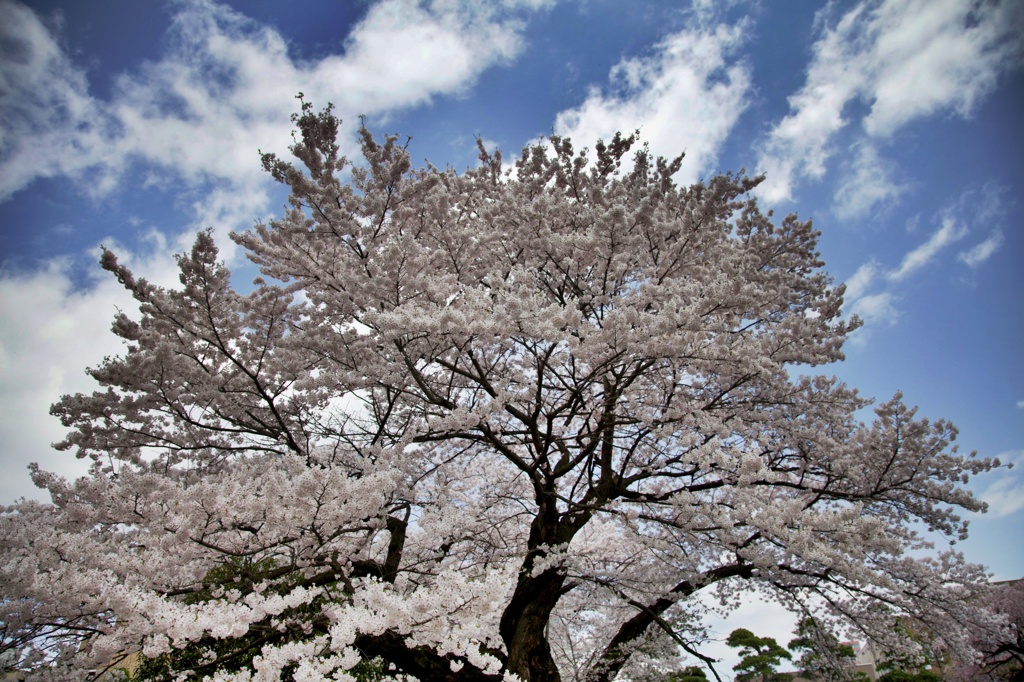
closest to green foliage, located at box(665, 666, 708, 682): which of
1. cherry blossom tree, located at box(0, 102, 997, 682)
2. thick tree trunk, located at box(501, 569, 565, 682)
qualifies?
cherry blossom tree, located at box(0, 102, 997, 682)

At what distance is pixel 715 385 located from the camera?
752 cm

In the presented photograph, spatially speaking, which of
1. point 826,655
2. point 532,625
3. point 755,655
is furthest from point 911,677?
point 532,625

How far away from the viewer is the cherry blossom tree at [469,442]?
4.15 m

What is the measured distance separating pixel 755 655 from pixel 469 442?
900 cm

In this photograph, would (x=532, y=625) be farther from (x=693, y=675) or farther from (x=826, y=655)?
(x=693, y=675)

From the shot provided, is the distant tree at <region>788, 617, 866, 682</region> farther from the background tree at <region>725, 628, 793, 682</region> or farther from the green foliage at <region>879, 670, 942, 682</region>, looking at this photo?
the green foliage at <region>879, 670, 942, 682</region>

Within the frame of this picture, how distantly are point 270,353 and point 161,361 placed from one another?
1419mm

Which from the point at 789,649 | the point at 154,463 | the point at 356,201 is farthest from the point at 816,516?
the point at 789,649

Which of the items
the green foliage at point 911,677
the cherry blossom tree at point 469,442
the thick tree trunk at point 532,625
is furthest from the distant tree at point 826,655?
the green foliage at point 911,677

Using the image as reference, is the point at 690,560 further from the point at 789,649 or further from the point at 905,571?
the point at 789,649

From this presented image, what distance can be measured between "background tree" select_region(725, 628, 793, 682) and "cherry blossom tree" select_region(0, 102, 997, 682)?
14.0 ft

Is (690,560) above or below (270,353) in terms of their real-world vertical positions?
below

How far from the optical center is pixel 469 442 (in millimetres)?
8086

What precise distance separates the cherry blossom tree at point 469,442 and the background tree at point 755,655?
4282mm
